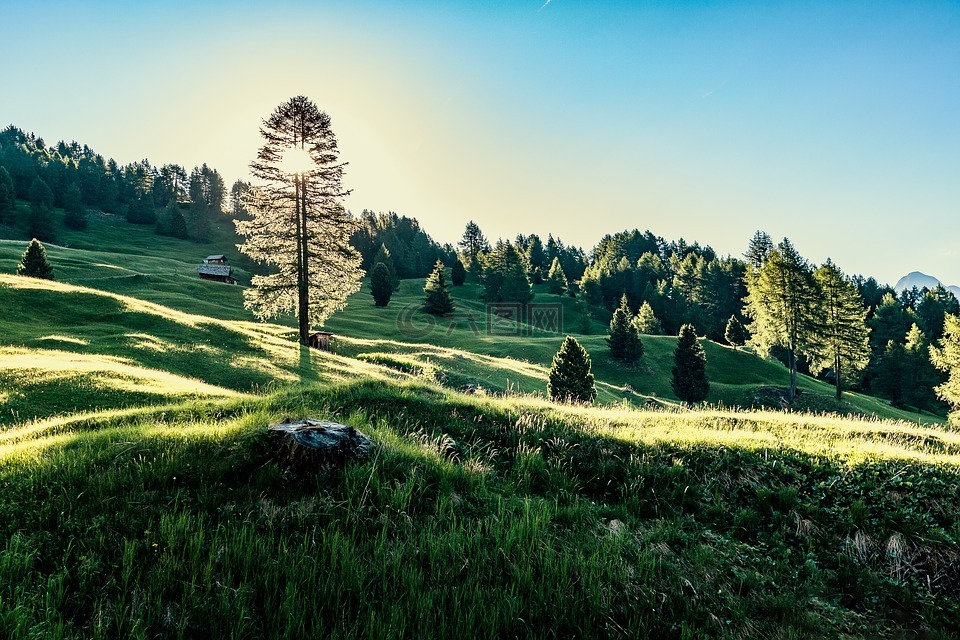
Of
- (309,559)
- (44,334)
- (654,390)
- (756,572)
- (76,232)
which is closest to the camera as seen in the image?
(309,559)

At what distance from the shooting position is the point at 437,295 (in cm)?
6309

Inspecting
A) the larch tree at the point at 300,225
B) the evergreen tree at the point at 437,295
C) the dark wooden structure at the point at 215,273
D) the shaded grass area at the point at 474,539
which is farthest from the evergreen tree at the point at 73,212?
the shaded grass area at the point at 474,539

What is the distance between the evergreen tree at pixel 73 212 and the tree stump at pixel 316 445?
405 feet

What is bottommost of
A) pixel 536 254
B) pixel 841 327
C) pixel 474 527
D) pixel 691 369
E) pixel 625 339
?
pixel 691 369

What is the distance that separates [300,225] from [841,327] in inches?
2285

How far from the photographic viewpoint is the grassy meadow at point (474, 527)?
342 centimetres

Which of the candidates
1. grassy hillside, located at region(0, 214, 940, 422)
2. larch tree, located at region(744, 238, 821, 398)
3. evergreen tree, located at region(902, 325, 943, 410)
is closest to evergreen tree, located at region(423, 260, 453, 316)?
grassy hillside, located at region(0, 214, 940, 422)

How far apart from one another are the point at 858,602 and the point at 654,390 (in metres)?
44.7

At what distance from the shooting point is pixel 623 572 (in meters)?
4.12

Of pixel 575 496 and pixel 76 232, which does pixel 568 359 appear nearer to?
pixel 575 496

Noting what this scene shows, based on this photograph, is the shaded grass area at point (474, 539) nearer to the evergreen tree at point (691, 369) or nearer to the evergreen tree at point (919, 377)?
the evergreen tree at point (691, 369)

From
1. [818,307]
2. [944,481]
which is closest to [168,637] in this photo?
[944,481]

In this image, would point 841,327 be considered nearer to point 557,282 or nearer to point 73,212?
point 557,282

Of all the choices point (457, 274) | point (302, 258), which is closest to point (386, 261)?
point (457, 274)
